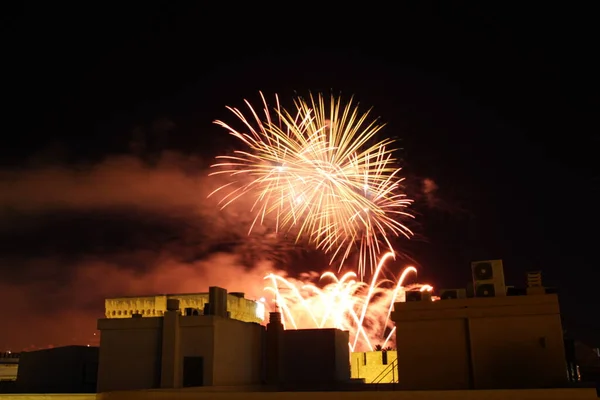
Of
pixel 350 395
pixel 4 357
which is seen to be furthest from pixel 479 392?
pixel 4 357

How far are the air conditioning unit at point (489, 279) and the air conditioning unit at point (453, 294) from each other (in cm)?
65

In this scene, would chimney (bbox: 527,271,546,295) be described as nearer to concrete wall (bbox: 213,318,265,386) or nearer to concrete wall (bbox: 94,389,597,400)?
concrete wall (bbox: 94,389,597,400)

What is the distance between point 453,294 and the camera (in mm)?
24859

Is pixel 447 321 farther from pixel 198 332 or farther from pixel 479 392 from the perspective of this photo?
pixel 198 332

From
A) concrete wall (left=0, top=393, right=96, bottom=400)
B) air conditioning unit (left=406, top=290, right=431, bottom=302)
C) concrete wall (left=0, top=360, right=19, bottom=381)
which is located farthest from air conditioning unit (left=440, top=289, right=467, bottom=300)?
concrete wall (left=0, top=360, right=19, bottom=381)

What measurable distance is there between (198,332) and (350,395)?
14271 millimetres

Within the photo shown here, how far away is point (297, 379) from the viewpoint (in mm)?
37531

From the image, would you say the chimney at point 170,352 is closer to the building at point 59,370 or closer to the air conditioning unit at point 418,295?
the building at point 59,370

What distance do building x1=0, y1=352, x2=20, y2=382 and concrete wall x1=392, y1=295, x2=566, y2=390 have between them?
38796mm

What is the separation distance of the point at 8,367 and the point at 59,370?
76.5 ft

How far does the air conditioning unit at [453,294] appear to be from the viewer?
81.1ft

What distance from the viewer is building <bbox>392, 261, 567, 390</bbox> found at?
22438 millimetres

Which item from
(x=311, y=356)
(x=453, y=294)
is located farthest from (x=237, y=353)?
(x=453, y=294)

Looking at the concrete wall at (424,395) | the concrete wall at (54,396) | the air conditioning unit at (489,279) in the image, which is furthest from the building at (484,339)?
the concrete wall at (54,396)
